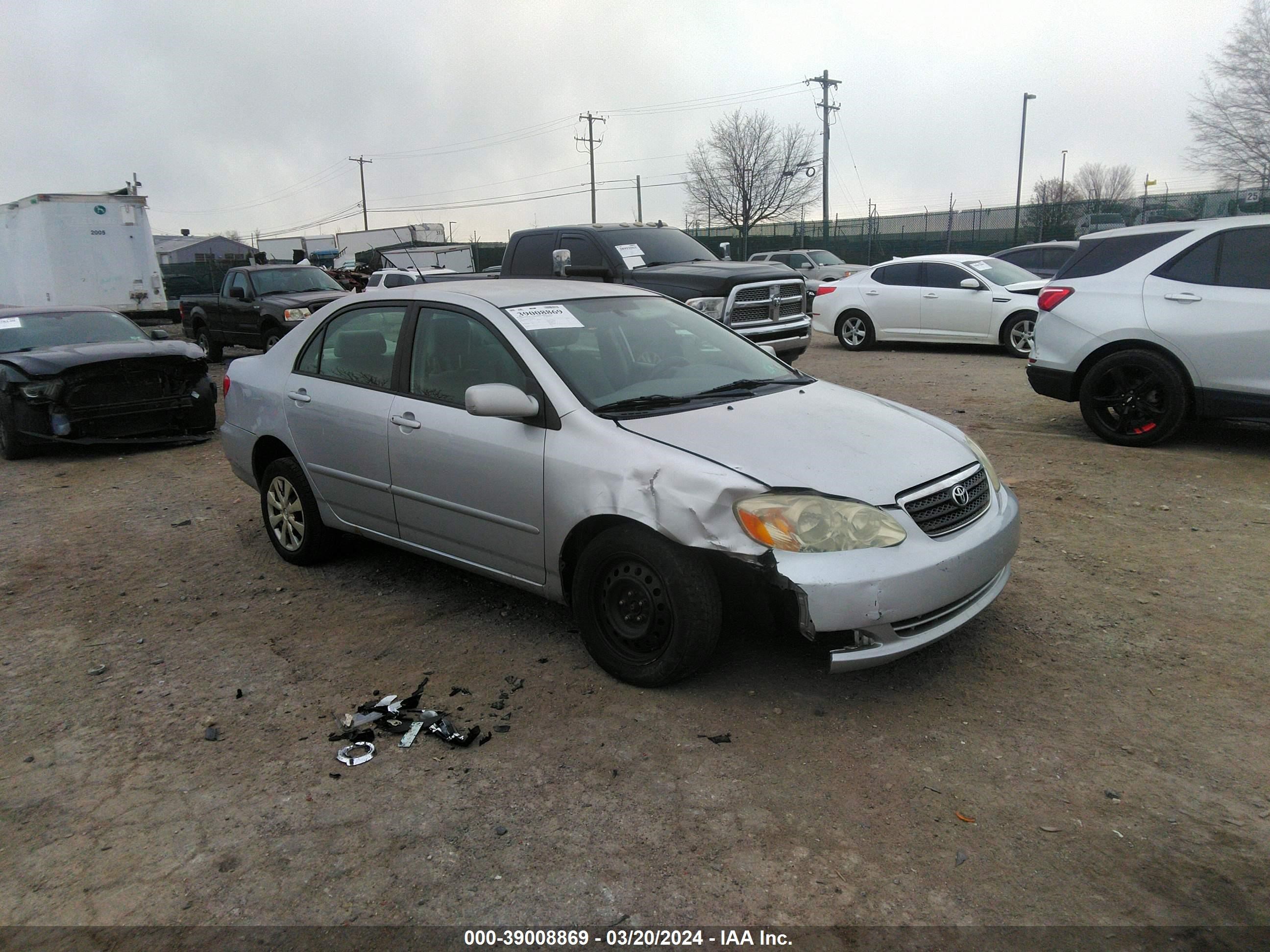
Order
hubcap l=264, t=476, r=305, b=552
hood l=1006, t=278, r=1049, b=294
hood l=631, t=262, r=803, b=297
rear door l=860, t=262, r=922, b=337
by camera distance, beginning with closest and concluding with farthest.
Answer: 1. hubcap l=264, t=476, r=305, b=552
2. hood l=631, t=262, r=803, b=297
3. hood l=1006, t=278, r=1049, b=294
4. rear door l=860, t=262, r=922, b=337

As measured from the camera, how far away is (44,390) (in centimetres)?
846

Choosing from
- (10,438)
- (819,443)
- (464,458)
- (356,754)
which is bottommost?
(356,754)

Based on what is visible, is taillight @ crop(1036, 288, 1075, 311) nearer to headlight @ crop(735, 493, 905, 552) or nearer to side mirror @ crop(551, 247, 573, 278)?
side mirror @ crop(551, 247, 573, 278)

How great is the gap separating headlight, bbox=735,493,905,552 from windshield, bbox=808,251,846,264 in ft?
80.5

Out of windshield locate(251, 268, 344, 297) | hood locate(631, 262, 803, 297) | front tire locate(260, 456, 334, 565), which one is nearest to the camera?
front tire locate(260, 456, 334, 565)

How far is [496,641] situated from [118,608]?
2.27 metres

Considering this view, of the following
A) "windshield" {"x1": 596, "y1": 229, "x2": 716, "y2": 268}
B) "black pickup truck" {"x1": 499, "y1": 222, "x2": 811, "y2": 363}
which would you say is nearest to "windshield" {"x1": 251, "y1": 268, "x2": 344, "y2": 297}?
"black pickup truck" {"x1": 499, "y1": 222, "x2": 811, "y2": 363}

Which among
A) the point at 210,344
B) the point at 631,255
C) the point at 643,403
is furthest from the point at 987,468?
the point at 210,344

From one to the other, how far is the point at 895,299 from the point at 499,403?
11759 millimetres

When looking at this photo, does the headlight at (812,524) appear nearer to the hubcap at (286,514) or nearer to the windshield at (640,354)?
the windshield at (640,354)

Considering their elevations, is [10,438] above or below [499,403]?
below

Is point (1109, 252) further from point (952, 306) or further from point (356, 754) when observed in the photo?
point (356, 754)

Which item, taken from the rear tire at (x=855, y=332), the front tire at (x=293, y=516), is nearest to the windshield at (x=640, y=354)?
the front tire at (x=293, y=516)

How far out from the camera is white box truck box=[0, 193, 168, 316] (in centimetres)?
1727
